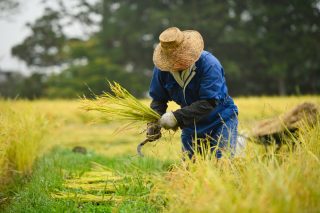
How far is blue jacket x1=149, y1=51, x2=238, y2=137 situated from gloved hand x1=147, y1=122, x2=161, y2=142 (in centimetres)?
31

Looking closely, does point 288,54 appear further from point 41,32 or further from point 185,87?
point 185,87

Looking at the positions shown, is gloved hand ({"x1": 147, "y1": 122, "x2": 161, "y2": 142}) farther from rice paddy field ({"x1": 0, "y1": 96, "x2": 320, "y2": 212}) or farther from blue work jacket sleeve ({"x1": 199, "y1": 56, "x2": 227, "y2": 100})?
blue work jacket sleeve ({"x1": 199, "y1": 56, "x2": 227, "y2": 100})

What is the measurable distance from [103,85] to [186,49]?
2111 centimetres

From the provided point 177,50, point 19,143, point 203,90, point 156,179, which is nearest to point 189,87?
point 203,90

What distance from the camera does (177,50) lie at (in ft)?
10.8

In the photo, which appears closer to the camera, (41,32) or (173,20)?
(173,20)

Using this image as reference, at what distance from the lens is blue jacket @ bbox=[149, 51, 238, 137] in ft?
11.0

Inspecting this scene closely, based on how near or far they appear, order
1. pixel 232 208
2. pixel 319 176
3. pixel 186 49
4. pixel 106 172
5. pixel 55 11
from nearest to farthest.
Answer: pixel 232 208, pixel 319 176, pixel 186 49, pixel 106 172, pixel 55 11

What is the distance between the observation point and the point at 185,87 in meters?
3.51

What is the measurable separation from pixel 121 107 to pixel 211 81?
67cm

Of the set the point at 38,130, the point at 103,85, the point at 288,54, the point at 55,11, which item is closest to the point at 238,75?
the point at 288,54

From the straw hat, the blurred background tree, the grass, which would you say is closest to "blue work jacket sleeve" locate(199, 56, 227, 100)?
the straw hat

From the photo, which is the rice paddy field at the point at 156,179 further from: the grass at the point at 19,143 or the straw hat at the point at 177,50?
the straw hat at the point at 177,50

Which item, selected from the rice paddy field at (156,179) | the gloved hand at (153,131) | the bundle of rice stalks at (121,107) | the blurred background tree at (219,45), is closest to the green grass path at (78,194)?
the rice paddy field at (156,179)
